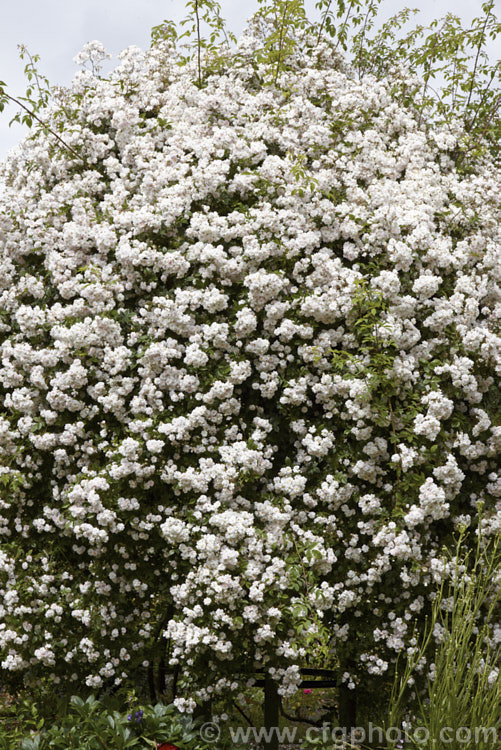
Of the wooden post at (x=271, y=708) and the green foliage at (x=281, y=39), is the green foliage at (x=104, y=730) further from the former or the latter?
the green foliage at (x=281, y=39)

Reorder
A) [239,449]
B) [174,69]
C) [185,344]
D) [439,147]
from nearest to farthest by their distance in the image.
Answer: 1. [239,449]
2. [185,344]
3. [439,147]
4. [174,69]

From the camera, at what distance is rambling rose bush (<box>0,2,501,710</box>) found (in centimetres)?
413

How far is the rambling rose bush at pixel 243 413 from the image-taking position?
163 inches

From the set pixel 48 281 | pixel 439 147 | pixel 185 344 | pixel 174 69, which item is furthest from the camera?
pixel 174 69

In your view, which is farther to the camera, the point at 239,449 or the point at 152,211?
the point at 152,211

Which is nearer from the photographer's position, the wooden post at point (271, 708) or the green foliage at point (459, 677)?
the green foliage at point (459, 677)

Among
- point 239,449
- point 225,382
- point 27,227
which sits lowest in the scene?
point 239,449

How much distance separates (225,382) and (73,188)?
2095 mm

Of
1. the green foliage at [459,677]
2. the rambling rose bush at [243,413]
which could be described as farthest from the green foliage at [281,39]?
the green foliage at [459,677]

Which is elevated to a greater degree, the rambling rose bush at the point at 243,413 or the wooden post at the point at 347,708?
the rambling rose bush at the point at 243,413

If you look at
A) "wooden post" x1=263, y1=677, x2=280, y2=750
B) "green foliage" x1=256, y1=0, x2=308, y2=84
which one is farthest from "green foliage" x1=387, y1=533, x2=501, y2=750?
"green foliage" x1=256, y1=0, x2=308, y2=84

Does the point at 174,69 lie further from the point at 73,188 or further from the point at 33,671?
the point at 33,671

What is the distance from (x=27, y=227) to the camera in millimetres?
5391

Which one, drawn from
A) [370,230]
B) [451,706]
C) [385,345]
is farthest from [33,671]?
[370,230]
